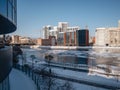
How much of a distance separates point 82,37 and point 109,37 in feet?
43.0

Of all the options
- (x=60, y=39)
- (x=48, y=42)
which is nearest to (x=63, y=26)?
(x=48, y=42)

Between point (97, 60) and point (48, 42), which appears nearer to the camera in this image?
point (97, 60)

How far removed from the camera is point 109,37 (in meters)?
98.2

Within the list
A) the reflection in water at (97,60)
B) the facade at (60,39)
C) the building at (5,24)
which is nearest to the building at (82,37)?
the facade at (60,39)

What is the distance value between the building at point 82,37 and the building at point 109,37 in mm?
8727

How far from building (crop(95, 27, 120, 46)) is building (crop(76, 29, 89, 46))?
873 cm

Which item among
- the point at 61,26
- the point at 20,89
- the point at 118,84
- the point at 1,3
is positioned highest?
the point at 61,26

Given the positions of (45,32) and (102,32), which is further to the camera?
(45,32)

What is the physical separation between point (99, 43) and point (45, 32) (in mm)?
58550

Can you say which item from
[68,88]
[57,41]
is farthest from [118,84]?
[57,41]

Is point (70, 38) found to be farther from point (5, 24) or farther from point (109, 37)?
point (5, 24)

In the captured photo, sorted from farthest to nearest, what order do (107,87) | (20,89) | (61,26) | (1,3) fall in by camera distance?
(61,26) < (107,87) < (20,89) < (1,3)

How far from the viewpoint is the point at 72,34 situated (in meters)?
99.4

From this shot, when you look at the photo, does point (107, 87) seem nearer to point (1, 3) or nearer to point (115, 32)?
point (1, 3)
